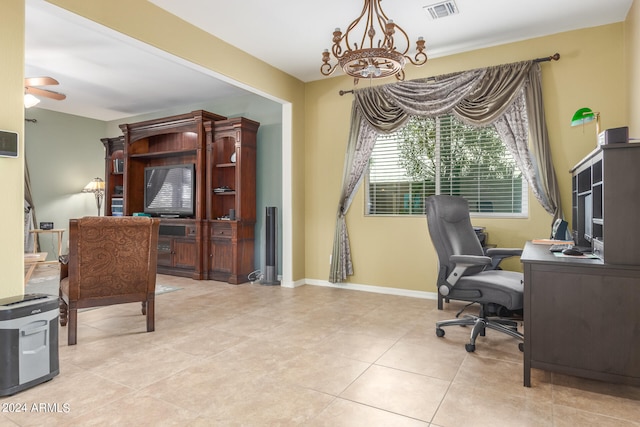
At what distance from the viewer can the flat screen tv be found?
586 cm

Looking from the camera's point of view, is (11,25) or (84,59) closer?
(11,25)

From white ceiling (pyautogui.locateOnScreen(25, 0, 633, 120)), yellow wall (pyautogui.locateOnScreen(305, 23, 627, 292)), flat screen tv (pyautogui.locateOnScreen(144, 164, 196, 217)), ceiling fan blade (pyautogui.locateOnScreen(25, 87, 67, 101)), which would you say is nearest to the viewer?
white ceiling (pyautogui.locateOnScreen(25, 0, 633, 120))

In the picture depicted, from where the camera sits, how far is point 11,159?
239cm

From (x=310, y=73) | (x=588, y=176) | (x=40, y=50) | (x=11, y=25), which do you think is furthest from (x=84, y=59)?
(x=588, y=176)

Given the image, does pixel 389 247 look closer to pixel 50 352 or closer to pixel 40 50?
pixel 50 352

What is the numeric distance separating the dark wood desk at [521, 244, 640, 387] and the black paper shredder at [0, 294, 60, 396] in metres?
2.85

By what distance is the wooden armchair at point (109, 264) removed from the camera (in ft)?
9.30

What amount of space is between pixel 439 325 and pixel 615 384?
1164 millimetres

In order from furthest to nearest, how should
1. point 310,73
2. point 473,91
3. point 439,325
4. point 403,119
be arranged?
point 310,73 → point 403,119 → point 473,91 → point 439,325

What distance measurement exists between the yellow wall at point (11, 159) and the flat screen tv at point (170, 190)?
338 cm

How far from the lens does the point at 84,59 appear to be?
448 cm

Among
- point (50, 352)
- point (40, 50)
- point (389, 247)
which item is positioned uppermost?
point (40, 50)

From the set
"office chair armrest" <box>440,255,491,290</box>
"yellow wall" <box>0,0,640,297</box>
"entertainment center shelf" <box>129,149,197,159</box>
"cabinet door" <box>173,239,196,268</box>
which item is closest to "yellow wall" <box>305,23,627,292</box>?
"yellow wall" <box>0,0,640,297</box>

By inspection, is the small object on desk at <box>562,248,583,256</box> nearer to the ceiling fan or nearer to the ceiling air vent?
the ceiling air vent
